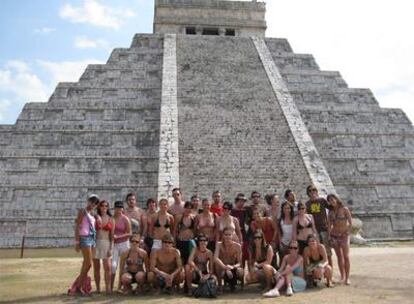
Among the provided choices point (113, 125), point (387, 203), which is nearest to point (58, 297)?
point (113, 125)

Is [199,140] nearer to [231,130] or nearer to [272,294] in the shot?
[231,130]

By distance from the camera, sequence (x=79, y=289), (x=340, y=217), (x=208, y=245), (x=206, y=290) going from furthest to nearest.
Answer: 1. (x=340, y=217)
2. (x=208, y=245)
3. (x=79, y=289)
4. (x=206, y=290)

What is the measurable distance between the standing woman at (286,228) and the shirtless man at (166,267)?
1.76 metres

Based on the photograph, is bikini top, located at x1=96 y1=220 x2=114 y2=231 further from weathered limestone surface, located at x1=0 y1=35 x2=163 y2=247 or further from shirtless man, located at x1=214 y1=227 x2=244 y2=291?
weathered limestone surface, located at x1=0 y1=35 x2=163 y2=247

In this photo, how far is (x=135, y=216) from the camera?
27.1ft

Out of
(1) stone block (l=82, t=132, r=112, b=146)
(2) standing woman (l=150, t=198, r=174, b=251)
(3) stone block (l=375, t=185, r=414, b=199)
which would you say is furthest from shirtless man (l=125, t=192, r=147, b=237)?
(3) stone block (l=375, t=185, r=414, b=199)

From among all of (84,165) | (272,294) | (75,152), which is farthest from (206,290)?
(75,152)

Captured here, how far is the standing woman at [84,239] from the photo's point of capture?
7.44 meters

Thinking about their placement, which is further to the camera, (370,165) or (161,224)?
(370,165)

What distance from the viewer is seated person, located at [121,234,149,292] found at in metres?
7.40

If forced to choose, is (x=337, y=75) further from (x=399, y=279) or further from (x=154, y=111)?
(x=399, y=279)

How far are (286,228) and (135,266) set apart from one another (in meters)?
2.46

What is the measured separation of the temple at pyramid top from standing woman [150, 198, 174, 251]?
2112 centimetres

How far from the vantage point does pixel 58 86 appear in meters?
19.2
